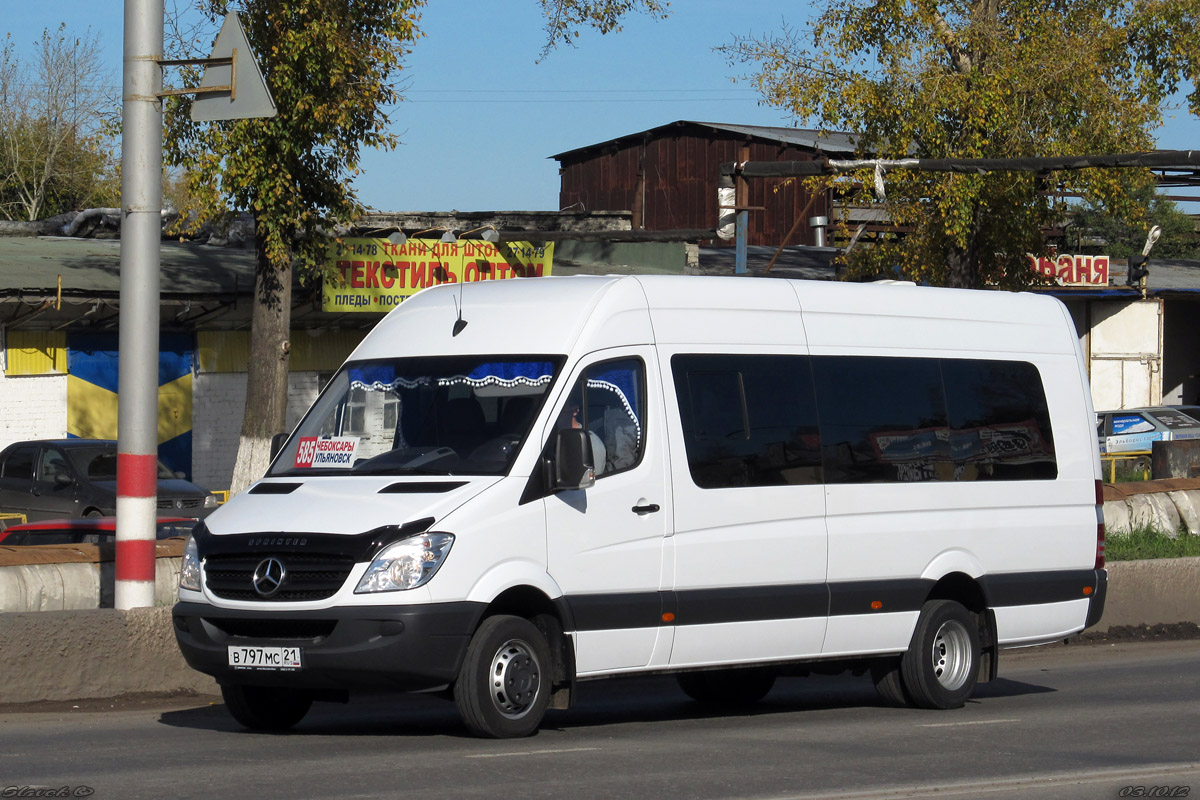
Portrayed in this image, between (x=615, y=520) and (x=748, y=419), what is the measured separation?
1265 millimetres

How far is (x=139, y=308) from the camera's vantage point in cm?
1100

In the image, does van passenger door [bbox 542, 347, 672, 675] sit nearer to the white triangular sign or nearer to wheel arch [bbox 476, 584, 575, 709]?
wheel arch [bbox 476, 584, 575, 709]

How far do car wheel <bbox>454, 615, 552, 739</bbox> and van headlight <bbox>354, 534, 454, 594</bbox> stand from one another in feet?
1.57

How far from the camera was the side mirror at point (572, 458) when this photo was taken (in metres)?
8.41

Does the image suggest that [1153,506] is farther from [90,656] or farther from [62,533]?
[90,656]

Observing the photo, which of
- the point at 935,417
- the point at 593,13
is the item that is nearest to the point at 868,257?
the point at 593,13

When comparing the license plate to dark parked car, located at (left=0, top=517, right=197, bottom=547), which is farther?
dark parked car, located at (left=0, top=517, right=197, bottom=547)

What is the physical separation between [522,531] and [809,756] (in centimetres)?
184

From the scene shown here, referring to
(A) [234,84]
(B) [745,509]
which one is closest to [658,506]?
(B) [745,509]

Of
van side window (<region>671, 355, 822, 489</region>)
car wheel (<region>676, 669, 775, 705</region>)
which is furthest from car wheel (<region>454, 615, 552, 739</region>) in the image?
car wheel (<region>676, 669, 775, 705</region>)

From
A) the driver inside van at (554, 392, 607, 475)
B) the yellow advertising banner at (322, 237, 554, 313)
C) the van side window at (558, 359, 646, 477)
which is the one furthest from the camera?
the yellow advertising banner at (322, 237, 554, 313)

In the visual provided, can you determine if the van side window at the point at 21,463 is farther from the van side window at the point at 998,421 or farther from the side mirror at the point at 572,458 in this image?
the side mirror at the point at 572,458

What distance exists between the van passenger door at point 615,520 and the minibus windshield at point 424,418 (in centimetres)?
25

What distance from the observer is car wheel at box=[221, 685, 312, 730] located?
8.95 meters
